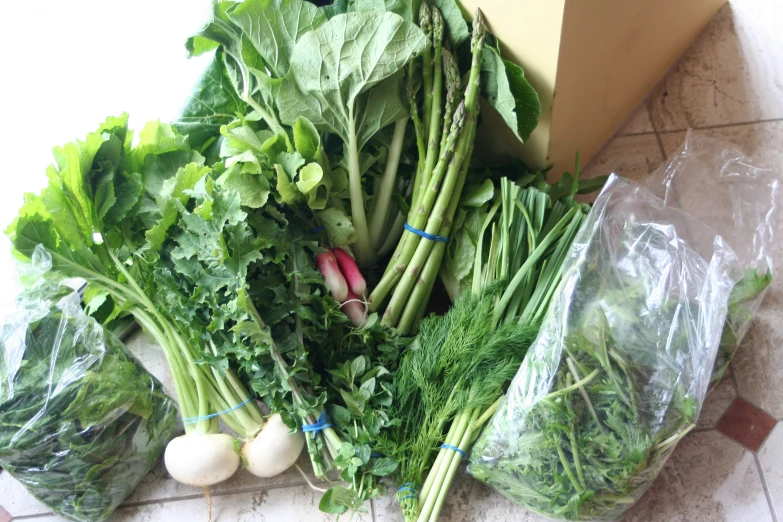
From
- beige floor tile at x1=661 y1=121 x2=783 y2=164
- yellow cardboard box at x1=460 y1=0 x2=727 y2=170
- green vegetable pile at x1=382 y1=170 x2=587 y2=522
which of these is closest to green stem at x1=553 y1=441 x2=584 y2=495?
green vegetable pile at x1=382 y1=170 x2=587 y2=522

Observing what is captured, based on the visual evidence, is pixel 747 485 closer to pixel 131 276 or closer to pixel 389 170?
pixel 389 170

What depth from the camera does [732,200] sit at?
4.24 ft

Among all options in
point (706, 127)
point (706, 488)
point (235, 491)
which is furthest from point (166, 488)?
point (706, 127)

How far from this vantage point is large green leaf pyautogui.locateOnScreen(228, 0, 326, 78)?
3.67 feet

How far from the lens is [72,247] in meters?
1.12

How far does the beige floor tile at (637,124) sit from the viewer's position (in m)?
1.53

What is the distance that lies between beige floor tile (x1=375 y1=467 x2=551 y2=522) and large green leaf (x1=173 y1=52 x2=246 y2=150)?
30.4 inches

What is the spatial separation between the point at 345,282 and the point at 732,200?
78 cm

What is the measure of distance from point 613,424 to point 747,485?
0.37 m

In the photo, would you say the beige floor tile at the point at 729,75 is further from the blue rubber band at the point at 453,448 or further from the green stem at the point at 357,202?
the blue rubber band at the point at 453,448

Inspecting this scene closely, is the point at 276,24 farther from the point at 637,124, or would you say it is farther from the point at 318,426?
the point at 637,124

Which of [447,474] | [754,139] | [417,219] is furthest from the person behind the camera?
[754,139]

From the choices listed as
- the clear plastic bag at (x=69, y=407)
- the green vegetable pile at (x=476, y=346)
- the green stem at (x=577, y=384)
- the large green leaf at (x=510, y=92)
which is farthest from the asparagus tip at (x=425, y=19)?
the clear plastic bag at (x=69, y=407)

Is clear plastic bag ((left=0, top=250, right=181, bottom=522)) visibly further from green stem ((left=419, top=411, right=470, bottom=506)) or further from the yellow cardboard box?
the yellow cardboard box
